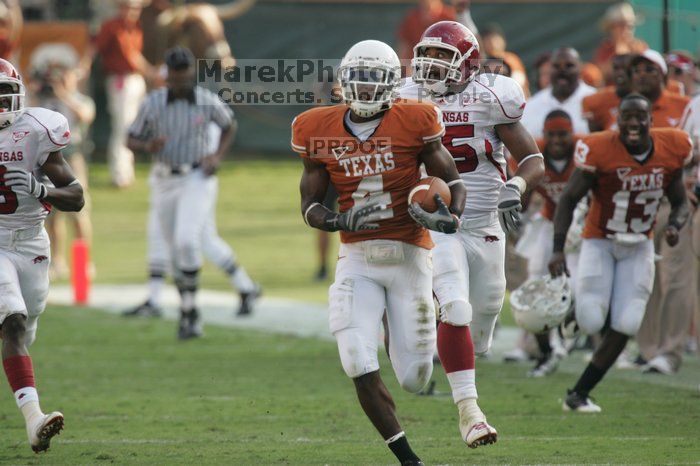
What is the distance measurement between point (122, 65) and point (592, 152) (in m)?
11.3

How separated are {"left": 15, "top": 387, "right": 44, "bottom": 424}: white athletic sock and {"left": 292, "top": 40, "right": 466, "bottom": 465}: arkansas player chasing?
1.47 meters

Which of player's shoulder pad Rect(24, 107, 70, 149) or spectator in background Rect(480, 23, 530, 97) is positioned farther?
spectator in background Rect(480, 23, 530, 97)

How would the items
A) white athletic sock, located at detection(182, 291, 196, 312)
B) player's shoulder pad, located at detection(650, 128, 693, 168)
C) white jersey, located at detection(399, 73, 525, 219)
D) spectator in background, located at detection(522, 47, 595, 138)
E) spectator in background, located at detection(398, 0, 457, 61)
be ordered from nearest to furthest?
white jersey, located at detection(399, 73, 525, 219), player's shoulder pad, located at detection(650, 128, 693, 168), spectator in background, located at detection(522, 47, 595, 138), white athletic sock, located at detection(182, 291, 196, 312), spectator in background, located at detection(398, 0, 457, 61)

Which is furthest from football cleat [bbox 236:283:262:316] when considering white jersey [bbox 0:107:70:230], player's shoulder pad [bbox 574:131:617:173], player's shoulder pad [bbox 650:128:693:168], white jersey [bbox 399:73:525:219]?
white jersey [bbox 399:73:525:219]

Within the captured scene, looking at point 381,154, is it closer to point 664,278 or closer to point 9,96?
point 9,96

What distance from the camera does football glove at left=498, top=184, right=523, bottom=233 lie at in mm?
6238

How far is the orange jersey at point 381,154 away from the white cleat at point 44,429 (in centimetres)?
151

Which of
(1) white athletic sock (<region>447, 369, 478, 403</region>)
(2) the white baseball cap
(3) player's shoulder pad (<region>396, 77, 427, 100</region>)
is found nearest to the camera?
(1) white athletic sock (<region>447, 369, 478, 403</region>)

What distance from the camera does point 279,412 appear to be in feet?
25.2

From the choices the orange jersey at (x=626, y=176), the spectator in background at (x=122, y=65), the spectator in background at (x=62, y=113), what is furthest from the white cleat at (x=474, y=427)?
the spectator in background at (x=122, y=65)

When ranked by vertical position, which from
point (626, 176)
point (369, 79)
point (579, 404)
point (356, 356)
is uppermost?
point (369, 79)

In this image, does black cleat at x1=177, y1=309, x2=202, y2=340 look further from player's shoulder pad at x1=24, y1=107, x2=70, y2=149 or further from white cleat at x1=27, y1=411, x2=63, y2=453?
white cleat at x1=27, y1=411, x2=63, y2=453

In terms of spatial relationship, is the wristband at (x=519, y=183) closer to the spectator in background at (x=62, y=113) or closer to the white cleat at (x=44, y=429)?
the white cleat at (x=44, y=429)

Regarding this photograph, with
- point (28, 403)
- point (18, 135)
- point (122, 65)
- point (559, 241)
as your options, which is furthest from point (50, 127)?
point (122, 65)
